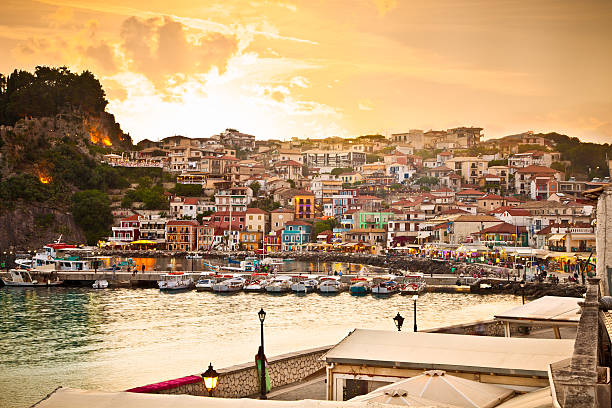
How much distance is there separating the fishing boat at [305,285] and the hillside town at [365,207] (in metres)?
17.0

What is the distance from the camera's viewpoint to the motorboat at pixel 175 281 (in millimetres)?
50094

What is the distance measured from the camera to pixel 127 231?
94812mm

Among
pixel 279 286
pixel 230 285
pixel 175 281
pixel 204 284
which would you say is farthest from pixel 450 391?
pixel 204 284

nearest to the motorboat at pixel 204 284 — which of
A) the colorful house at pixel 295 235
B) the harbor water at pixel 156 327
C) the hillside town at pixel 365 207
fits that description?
the harbor water at pixel 156 327

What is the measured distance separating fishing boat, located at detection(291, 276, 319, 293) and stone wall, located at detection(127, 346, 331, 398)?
33.3 m

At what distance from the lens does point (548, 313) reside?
1460 cm

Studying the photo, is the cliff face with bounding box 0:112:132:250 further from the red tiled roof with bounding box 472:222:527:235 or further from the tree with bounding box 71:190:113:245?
the red tiled roof with bounding box 472:222:527:235

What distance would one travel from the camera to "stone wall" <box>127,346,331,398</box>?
1192 centimetres

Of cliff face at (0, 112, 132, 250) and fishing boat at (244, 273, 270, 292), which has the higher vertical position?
cliff face at (0, 112, 132, 250)

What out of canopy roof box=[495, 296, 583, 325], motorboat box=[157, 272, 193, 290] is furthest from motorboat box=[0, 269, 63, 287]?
canopy roof box=[495, 296, 583, 325]

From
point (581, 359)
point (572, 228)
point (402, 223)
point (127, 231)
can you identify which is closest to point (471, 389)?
point (581, 359)

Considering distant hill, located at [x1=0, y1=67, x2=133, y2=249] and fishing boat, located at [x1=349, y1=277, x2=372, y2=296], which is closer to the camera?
fishing boat, located at [x1=349, y1=277, x2=372, y2=296]

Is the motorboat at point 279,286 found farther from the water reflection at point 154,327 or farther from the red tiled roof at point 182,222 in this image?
the red tiled roof at point 182,222

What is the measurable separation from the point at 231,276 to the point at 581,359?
1963 inches
